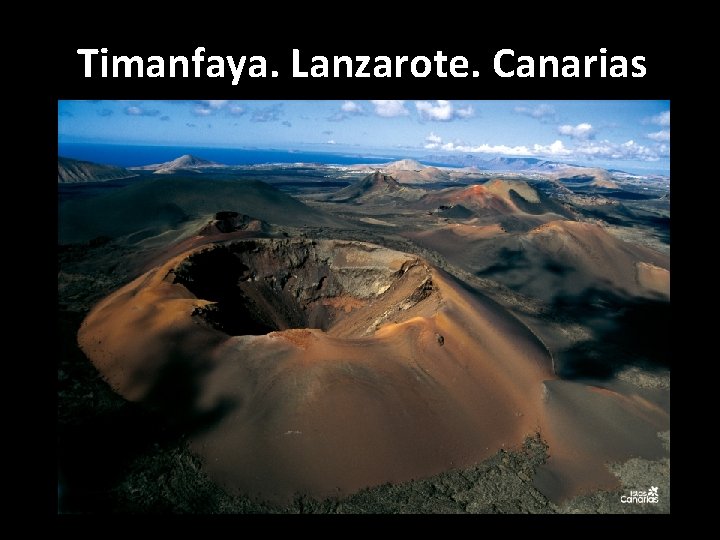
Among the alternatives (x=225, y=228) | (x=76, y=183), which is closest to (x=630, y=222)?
(x=225, y=228)

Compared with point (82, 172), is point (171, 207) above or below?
below

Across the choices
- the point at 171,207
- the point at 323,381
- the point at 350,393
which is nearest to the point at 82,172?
the point at 171,207

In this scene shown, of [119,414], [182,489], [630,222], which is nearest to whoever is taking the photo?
[182,489]

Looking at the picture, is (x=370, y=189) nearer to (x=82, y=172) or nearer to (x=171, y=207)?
(x=171, y=207)

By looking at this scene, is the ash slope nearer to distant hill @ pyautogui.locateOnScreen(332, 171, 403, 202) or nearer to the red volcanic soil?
the red volcanic soil

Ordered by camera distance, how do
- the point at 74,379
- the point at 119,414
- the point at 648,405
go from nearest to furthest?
the point at 119,414, the point at 74,379, the point at 648,405

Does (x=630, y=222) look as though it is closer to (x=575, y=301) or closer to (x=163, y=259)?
(x=575, y=301)
